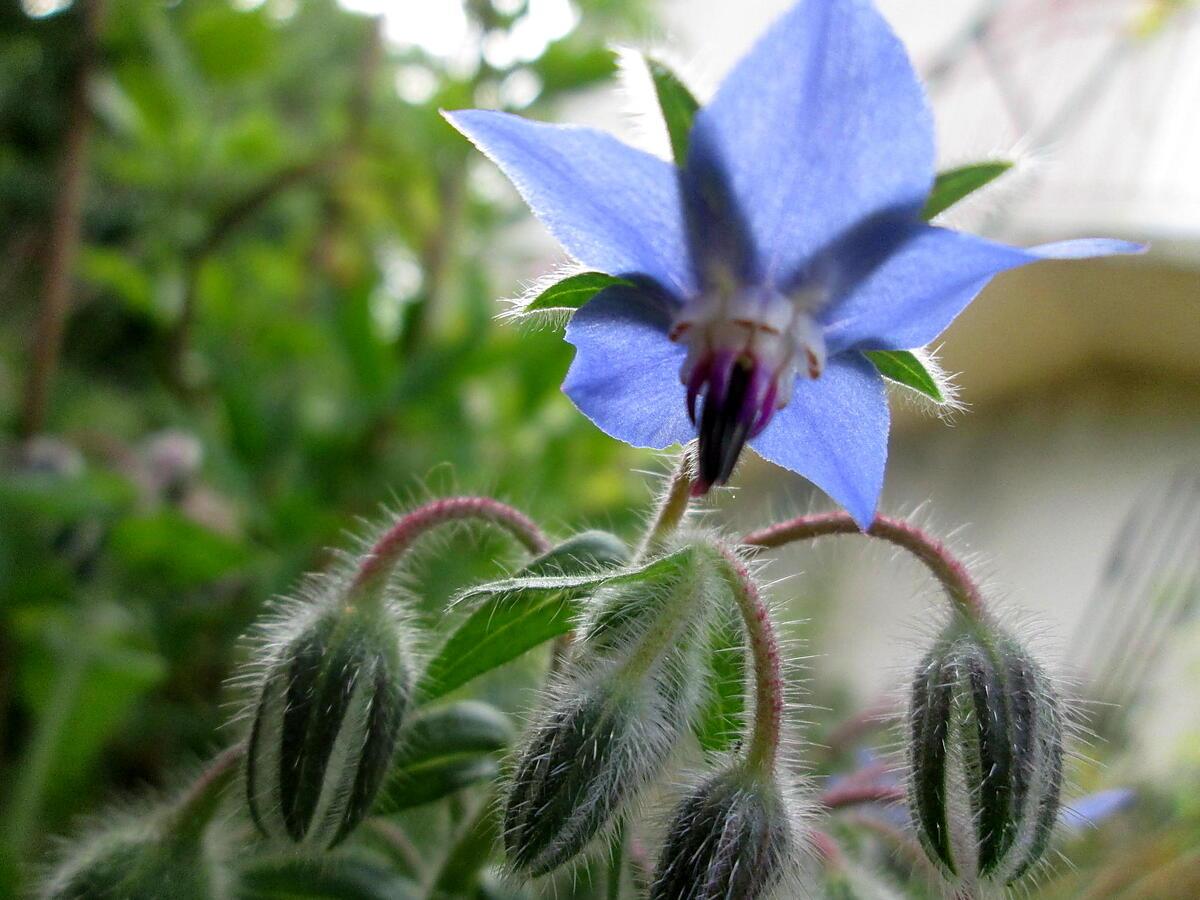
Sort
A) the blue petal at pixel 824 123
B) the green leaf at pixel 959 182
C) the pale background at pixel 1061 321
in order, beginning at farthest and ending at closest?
the pale background at pixel 1061 321 < the green leaf at pixel 959 182 < the blue petal at pixel 824 123

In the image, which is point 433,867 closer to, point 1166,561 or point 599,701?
point 599,701

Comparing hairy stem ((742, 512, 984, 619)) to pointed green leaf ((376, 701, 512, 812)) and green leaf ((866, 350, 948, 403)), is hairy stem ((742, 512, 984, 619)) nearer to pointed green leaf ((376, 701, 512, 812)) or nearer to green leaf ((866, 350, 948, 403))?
green leaf ((866, 350, 948, 403))

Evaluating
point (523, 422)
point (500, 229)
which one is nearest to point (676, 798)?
point (523, 422)

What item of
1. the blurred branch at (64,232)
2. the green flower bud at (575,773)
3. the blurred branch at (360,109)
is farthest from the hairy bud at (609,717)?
the blurred branch at (360,109)

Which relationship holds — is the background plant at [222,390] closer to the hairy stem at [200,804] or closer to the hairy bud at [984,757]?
the hairy stem at [200,804]

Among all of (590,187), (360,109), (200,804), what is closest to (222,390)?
(360,109)

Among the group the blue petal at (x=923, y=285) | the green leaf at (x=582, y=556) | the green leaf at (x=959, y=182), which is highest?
the green leaf at (x=959, y=182)
